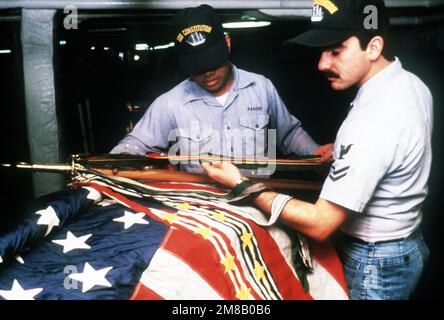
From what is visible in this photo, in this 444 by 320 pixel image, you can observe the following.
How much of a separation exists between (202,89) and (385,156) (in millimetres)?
2017

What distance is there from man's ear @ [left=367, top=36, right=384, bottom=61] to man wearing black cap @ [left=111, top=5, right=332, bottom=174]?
4.47 ft

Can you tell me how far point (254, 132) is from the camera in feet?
11.9

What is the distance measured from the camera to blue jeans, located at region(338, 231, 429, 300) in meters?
2.32

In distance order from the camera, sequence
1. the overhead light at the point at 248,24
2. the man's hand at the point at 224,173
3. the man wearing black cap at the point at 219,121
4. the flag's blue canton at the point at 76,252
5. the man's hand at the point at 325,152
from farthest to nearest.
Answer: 1. the overhead light at the point at 248,24
2. the man wearing black cap at the point at 219,121
3. the man's hand at the point at 325,152
4. the man's hand at the point at 224,173
5. the flag's blue canton at the point at 76,252

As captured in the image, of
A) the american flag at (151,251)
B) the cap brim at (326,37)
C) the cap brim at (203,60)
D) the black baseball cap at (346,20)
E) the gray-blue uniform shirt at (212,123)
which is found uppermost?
the black baseball cap at (346,20)

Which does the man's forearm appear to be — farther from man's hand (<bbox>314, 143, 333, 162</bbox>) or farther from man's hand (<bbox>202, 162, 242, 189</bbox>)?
man's hand (<bbox>314, 143, 333, 162</bbox>)

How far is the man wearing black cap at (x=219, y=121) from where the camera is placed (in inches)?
139

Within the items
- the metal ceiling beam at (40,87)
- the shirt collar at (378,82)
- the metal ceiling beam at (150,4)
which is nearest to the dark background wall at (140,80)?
the metal ceiling beam at (40,87)

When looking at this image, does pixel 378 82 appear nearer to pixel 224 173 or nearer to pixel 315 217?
pixel 315 217

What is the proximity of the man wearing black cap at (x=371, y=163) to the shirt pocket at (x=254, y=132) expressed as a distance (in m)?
1.21

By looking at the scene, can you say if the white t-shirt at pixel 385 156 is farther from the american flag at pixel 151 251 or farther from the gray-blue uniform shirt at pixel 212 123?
the gray-blue uniform shirt at pixel 212 123

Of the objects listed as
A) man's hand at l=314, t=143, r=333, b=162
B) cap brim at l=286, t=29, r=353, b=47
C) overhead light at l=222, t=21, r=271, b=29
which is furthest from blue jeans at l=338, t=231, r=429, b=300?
overhead light at l=222, t=21, r=271, b=29
